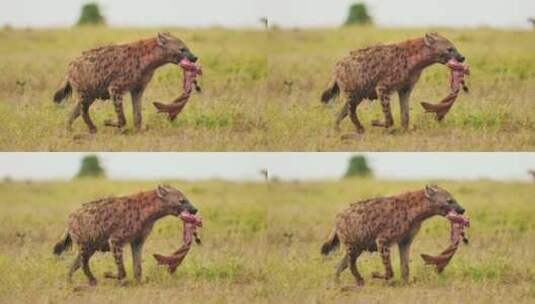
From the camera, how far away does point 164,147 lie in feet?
23.8

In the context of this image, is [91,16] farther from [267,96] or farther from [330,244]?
[330,244]

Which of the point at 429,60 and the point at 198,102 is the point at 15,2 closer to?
the point at 198,102

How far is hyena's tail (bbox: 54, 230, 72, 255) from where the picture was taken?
7.27 meters

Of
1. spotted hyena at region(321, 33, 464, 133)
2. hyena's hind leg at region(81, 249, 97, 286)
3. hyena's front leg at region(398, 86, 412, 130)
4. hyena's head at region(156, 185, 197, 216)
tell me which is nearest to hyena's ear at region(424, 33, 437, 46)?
spotted hyena at region(321, 33, 464, 133)

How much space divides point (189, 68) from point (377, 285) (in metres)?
1.45

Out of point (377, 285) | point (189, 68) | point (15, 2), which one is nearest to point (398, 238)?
point (377, 285)

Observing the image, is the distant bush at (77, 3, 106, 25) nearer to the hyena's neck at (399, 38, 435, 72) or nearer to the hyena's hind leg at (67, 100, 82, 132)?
the hyena's hind leg at (67, 100, 82, 132)

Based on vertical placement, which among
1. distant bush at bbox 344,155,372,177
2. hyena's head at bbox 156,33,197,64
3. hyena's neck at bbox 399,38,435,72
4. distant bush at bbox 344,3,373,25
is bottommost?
distant bush at bbox 344,155,372,177

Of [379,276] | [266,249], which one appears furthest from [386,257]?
[266,249]

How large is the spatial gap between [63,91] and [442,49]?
1.93m

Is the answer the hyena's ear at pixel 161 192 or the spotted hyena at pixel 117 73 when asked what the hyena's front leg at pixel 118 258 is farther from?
the spotted hyena at pixel 117 73

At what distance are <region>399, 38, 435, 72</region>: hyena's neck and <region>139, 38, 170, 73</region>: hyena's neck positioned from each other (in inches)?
48.2

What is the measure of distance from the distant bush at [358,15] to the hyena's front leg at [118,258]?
1.61m

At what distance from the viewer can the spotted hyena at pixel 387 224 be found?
722 centimetres
